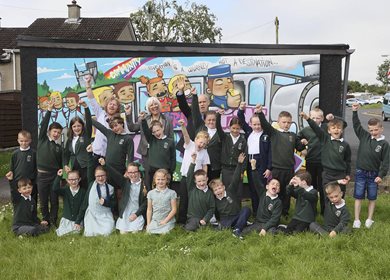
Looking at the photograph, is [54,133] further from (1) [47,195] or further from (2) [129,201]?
(2) [129,201]

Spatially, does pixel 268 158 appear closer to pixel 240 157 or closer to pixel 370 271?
pixel 240 157

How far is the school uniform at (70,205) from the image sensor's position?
5953 millimetres

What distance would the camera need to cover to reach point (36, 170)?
248 inches

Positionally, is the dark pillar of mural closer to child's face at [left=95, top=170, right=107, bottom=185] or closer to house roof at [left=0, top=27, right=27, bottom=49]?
child's face at [left=95, top=170, right=107, bottom=185]

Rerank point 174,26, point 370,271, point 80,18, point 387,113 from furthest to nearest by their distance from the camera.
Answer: point 174,26 → point 80,18 → point 387,113 → point 370,271

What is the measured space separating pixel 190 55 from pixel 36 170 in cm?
369

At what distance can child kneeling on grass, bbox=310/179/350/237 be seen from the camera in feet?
16.9

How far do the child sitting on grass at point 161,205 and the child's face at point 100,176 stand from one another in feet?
2.27

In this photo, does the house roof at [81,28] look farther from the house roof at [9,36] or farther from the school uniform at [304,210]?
the school uniform at [304,210]

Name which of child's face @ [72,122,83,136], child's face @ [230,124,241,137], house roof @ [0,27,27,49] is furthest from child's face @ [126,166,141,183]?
house roof @ [0,27,27,49]

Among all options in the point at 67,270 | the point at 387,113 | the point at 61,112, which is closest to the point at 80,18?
the point at 387,113

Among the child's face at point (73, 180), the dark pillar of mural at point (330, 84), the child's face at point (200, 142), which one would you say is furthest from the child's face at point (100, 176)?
the dark pillar of mural at point (330, 84)

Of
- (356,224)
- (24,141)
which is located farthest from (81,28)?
(356,224)

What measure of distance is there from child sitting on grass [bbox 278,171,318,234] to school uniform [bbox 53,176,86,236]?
288cm
